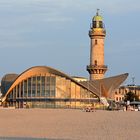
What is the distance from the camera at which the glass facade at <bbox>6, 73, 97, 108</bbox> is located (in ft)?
279

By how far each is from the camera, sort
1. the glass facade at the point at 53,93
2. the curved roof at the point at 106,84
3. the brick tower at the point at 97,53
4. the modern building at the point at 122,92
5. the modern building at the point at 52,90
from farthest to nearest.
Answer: the modern building at the point at 122,92 < the brick tower at the point at 97,53 < the curved roof at the point at 106,84 < the modern building at the point at 52,90 < the glass facade at the point at 53,93

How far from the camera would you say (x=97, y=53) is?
97.3 metres

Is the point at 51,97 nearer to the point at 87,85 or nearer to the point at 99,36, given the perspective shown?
the point at 87,85

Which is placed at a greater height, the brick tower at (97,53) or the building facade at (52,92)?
the brick tower at (97,53)

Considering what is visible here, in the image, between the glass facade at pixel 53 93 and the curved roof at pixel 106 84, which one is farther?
the curved roof at pixel 106 84

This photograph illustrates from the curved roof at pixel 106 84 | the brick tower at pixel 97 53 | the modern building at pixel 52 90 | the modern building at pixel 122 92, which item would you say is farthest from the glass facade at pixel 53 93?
the modern building at pixel 122 92

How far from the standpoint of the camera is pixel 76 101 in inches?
3386

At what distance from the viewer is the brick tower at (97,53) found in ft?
316

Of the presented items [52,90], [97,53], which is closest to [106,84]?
[97,53]

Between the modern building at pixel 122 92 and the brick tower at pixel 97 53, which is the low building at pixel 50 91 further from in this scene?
the modern building at pixel 122 92

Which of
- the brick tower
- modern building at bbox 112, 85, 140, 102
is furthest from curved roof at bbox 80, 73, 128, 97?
modern building at bbox 112, 85, 140, 102

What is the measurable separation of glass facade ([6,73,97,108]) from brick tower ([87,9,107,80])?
1059 cm

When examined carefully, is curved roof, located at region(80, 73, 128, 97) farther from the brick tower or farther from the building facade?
the brick tower

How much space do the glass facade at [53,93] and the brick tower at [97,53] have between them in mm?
10593
